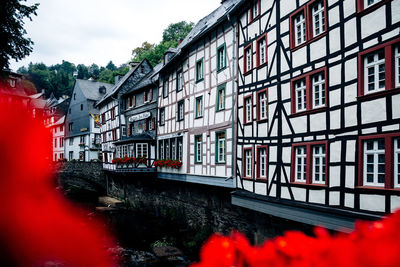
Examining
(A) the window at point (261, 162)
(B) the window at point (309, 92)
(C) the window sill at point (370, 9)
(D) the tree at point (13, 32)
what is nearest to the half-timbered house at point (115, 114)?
(D) the tree at point (13, 32)

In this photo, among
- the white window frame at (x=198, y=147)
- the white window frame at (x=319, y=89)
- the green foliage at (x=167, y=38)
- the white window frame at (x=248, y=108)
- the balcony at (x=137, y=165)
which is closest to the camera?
the white window frame at (x=319, y=89)

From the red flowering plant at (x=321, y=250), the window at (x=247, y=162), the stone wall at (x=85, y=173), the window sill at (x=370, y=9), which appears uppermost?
the window sill at (x=370, y=9)

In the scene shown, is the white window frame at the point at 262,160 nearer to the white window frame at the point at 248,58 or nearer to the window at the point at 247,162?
the window at the point at 247,162

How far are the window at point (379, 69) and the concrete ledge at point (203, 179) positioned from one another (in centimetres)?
678

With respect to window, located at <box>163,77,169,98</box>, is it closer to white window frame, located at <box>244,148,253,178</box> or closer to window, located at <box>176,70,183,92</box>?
window, located at <box>176,70,183,92</box>

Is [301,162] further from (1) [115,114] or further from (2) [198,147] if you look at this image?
(1) [115,114]

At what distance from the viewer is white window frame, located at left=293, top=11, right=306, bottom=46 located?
9.40 m

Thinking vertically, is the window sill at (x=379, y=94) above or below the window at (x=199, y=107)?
below

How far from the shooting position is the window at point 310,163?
331 inches

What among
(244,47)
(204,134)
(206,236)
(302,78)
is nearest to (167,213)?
(206,236)

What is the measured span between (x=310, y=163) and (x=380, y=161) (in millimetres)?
2083

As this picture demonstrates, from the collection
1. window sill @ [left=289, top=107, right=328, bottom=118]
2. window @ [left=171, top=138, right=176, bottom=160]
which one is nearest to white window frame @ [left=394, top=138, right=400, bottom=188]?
window sill @ [left=289, top=107, right=328, bottom=118]

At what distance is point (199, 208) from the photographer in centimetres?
1597

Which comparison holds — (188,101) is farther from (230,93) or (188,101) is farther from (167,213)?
(167,213)
